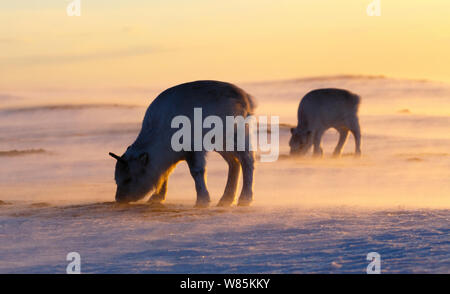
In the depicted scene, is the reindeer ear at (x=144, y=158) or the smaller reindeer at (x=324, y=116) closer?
the reindeer ear at (x=144, y=158)

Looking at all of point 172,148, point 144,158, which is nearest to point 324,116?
point 172,148

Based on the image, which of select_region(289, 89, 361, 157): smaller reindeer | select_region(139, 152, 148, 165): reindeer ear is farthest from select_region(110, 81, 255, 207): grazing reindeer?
select_region(289, 89, 361, 157): smaller reindeer

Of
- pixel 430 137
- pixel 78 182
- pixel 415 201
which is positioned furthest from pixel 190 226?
pixel 430 137

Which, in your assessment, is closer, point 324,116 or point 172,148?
point 172,148

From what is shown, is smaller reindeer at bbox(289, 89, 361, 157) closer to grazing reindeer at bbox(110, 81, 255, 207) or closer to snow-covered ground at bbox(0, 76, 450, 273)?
snow-covered ground at bbox(0, 76, 450, 273)

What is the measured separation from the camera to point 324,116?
24.6m

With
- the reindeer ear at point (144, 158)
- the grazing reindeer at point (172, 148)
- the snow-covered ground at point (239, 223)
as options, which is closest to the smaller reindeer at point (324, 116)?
the snow-covered ground at point (239, 223)

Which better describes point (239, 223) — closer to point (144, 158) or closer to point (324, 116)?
point (144, 158)

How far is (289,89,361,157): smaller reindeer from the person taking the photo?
24.6m

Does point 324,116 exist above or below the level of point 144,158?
below

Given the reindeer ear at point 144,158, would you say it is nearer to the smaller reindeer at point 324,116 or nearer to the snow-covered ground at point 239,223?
the snow-covered ground at point 239,223

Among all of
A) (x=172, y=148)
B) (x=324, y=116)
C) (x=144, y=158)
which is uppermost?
(x=172, y=148)

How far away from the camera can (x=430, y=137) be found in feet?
101

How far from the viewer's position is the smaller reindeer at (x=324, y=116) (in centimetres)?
2456
